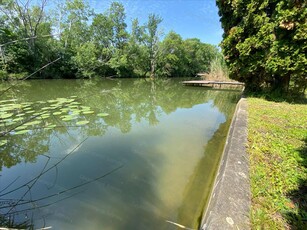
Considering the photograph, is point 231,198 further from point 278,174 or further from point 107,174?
point 107,174

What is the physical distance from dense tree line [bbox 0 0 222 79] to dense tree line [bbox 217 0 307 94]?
35.5 ft

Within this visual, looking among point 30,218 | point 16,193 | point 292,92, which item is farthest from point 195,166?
point 292,92

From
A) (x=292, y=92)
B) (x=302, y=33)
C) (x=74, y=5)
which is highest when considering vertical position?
(x=74, y=5)

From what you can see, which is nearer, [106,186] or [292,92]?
[106,186]

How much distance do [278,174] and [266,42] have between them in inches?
255

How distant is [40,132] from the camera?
452 cm

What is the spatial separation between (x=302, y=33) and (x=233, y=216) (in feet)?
22.7

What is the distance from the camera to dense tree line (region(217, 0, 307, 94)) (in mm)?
5977

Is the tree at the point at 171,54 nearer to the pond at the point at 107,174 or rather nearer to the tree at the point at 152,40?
the tree at the point at 152,40

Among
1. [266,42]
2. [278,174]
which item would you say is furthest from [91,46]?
[278,174]

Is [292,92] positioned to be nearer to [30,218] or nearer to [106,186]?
[106,186]

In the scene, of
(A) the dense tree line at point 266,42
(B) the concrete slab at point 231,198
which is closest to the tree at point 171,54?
(A) the dense tree line at point 266,42

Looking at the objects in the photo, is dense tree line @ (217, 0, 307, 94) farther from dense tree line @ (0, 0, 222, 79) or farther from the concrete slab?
dense tree line @ (0, 0, 222, 79)

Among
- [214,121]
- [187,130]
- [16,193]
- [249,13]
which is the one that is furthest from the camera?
[249,13]
